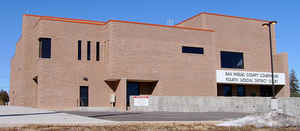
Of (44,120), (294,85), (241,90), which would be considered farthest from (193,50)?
(294,85)

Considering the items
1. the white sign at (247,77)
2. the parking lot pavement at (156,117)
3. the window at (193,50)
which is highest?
the window at (193,50)

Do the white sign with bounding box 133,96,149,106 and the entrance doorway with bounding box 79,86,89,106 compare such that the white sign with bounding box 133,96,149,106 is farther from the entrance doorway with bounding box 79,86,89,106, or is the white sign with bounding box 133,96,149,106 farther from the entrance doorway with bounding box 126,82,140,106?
the entrance doorway with bounding box 79,86,89,106

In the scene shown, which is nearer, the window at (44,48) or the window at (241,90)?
the window at (44,48)

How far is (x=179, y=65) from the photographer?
134 feet

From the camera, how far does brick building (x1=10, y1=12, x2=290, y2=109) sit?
37594 millimetres

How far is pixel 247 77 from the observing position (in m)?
44.9

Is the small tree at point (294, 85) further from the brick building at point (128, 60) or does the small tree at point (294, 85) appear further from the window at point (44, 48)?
the window at point (44, 48)

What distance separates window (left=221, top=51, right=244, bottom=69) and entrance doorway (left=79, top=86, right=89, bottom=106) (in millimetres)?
16330

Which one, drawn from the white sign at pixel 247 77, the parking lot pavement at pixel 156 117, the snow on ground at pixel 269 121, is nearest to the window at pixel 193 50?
the white sign at pixel 247 77

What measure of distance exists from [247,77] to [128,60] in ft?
50.1

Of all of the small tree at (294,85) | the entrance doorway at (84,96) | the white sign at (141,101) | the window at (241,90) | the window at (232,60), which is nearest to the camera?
the white sign at (141,101)

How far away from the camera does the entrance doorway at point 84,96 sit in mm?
38469

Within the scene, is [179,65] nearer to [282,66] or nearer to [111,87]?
[111,87]

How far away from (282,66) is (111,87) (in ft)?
73.4
